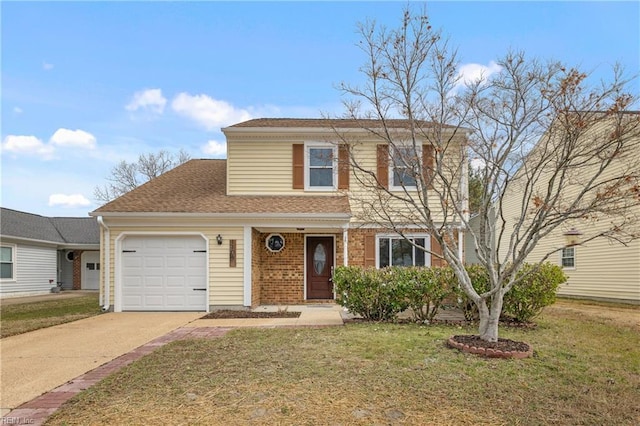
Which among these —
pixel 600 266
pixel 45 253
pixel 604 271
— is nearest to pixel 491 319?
pixel 604 271

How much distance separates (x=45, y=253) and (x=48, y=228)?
172cm

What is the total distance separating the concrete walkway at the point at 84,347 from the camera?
436cm

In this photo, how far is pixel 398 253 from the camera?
480 inches

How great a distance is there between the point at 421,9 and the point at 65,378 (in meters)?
7.12

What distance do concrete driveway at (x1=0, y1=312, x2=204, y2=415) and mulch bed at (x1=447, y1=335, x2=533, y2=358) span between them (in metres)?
5.05

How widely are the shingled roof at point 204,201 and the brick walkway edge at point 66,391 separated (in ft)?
14.3

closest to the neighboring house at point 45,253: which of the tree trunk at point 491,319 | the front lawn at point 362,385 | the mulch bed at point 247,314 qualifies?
the mulch bed at point 247,314

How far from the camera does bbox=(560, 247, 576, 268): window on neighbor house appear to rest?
16281mm

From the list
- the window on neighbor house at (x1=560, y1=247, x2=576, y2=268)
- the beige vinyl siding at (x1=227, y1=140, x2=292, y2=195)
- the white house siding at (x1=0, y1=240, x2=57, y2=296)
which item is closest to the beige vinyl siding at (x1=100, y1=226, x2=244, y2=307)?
the beige vinyl siding at (x1=227, y1=140, x2=292, y2=195)

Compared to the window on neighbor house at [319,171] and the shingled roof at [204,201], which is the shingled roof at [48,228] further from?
the window on neighbor house at [319,171]

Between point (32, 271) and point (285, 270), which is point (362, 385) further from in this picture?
point (32, 271)

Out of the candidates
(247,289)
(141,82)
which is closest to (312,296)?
(247,289)

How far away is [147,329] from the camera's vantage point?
8.31 m

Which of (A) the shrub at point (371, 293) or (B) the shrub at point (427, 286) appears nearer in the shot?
(B) the shrub at point (427, 286)
